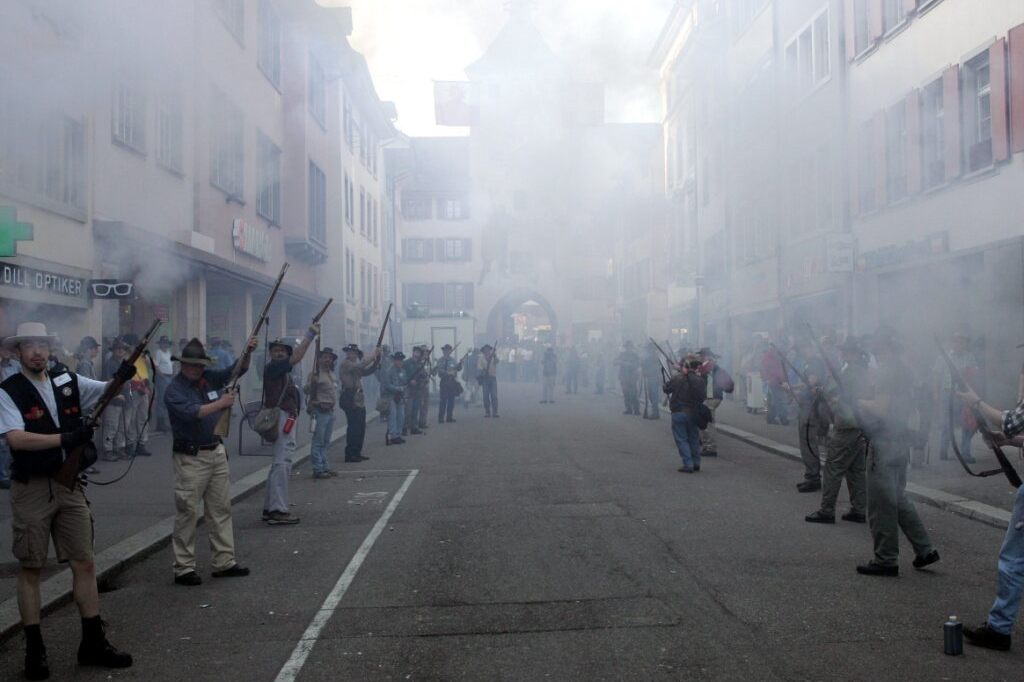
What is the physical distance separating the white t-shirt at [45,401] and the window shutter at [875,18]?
13770 mm

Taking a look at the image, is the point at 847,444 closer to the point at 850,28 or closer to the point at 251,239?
the point at 850,28

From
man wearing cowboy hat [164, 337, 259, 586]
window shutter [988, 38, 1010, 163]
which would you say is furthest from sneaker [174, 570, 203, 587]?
window shutter [988, 38, 1010, 163]

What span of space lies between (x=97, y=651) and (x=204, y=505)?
1.90 meters

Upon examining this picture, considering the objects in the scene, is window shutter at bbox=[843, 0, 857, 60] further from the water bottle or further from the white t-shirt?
the white t-shirt

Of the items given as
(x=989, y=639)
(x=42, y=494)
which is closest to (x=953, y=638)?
(x=989, y=639)

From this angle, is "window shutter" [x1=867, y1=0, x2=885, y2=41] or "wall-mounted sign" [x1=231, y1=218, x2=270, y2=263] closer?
"window shutter" [x1=867, y1=0, x2=885, y2=41]

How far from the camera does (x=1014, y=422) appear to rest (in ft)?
14.5

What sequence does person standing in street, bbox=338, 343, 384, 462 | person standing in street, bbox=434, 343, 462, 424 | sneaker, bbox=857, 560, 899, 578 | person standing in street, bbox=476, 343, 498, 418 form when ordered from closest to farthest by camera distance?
sneaker, bbox=857, 560, 899, 578 < person standing in street, bbox=338, 343, 384, 462 < person standing in street, bbox=434, 343, 462, 424 < person standing in street, bbox=476, 343, 498, 418

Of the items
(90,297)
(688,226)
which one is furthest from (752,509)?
(688,226)

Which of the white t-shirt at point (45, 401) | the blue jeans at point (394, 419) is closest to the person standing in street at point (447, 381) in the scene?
the blue jeans at point (394, 419)

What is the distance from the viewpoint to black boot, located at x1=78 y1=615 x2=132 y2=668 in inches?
179

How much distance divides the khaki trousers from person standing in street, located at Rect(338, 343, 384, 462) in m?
5.81

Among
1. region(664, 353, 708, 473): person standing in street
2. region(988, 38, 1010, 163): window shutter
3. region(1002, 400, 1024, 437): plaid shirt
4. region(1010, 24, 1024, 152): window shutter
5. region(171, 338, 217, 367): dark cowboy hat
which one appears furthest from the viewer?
region(988, 38, 1010, 163): window shutter

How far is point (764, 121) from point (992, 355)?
265 inches
